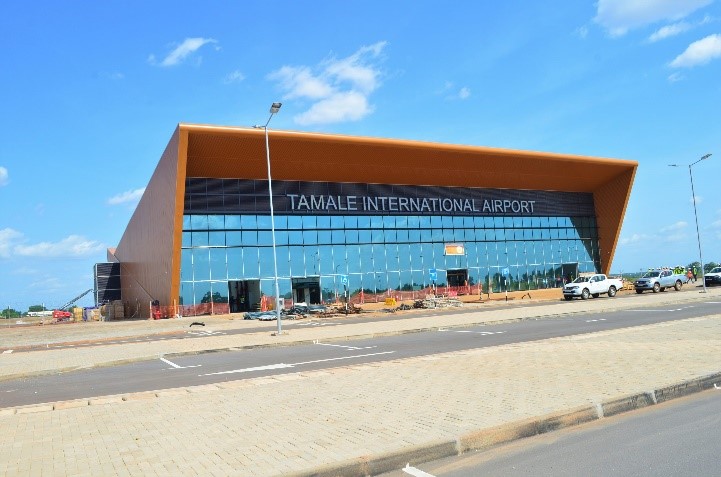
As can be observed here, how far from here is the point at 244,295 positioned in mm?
46219

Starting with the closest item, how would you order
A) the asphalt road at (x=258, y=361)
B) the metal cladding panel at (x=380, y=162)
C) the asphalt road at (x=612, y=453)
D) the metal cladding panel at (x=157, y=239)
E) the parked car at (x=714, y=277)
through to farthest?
the asphalt road at (x=612, y=453), the asphalt road at (x=258, y=361), the metal cladding panel at (x=157, y=239), the metal cladding panel at (x=380, y=162), the parked car at (x=714, y=277)

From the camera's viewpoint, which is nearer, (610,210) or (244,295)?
(244,295)

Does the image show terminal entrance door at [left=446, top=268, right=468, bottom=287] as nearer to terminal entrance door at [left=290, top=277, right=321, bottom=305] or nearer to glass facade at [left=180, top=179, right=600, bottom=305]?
glass facade at [left=180, top=179, right=600, bottom=305]

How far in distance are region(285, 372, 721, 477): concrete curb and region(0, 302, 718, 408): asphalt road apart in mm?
6583

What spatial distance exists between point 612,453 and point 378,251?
45.4 meters

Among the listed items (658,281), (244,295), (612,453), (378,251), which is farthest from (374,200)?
(612,453)

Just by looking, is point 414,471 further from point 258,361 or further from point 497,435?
point 258,361

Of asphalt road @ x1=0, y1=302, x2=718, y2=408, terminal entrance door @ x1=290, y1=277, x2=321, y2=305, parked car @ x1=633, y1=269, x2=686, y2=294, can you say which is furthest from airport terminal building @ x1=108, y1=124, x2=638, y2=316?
asphalt road @ x1=0, y1=302, x2=718, y2=408

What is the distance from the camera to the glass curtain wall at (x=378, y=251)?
146 feet

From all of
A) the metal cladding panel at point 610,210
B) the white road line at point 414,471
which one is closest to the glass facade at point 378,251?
the metal cladding panel at point 610,210

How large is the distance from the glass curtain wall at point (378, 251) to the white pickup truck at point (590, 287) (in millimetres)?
12893

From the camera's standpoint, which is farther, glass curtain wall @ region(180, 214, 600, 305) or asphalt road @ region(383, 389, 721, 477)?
glass curtain wall @ region(180, 214, 600, 305)

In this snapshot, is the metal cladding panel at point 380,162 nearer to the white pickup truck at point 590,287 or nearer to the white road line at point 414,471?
the white pickup truck at point 590,287

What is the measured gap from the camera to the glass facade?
4438 cm
